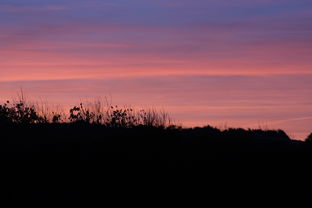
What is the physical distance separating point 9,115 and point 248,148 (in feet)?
23.0

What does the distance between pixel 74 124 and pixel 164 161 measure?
451cm

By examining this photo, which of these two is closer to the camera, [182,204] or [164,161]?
[182,204]

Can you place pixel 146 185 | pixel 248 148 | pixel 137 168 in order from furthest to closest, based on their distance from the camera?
pixel 248 148 < pixel 137 168 < pixel 146 185

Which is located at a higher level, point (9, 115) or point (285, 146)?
point (9, 115)

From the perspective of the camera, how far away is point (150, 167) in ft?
38.8

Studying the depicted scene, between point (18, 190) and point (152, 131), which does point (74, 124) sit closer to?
point (152, 131)

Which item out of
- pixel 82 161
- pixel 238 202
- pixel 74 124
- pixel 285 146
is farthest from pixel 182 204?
pixel 74 124

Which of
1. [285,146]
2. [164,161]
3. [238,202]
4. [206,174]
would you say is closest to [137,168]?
[164,161]

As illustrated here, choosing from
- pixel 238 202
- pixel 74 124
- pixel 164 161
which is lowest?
pixel 238 202

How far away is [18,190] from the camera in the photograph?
10641 millimetres

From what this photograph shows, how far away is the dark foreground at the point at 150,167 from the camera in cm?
1055

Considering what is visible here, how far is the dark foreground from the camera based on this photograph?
10.6 meters

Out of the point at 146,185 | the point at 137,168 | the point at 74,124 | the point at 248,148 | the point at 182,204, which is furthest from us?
the point at 74,124

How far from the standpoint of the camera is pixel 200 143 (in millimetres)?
13633
